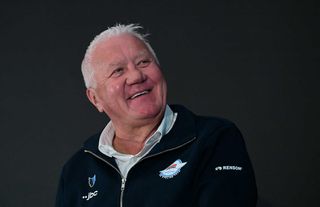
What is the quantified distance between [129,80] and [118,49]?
0.12 metres

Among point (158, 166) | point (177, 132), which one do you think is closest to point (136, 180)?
point (158, 166)

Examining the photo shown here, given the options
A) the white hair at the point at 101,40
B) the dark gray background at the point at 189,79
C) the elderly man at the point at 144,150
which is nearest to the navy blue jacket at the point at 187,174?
the elderly man at the point at 144,150

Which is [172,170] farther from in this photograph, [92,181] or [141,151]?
[92,181]

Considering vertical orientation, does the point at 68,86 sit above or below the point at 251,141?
above

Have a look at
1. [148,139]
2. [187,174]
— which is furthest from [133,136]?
[187,174]

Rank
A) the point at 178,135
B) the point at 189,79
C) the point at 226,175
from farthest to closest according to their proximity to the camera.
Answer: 1. the point at 189,79
2. the point at 178,135
3. the point at 226,175

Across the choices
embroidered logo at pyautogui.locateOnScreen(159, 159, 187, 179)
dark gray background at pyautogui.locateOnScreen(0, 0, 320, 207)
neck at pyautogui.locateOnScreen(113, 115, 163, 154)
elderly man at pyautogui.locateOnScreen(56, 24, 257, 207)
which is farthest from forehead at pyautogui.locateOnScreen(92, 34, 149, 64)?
dark gray background at pyautogui.locateOnScreen(0, 0, 320, 207)

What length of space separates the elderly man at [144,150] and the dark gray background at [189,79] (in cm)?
57

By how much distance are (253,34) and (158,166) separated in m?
0.94

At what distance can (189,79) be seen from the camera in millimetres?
2268

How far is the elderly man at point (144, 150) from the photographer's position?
140 centimetres

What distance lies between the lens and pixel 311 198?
2100 mm

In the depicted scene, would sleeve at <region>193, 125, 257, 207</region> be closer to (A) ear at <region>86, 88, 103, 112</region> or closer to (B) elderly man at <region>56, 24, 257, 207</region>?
(B) elderly man at <region>56, 24, 257, 207</region>

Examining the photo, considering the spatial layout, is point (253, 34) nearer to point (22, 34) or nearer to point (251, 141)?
point (251, 141)
